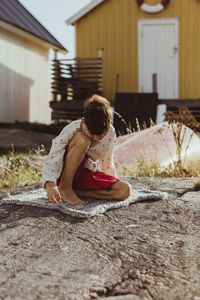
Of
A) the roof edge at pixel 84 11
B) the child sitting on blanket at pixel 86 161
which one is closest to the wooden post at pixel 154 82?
the roof edge at pixel 84 11

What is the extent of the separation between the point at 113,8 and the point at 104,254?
1225 centimetres

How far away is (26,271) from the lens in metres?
2.33

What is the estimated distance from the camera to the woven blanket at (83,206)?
10.9ft

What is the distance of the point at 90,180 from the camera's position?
3799 millimetres

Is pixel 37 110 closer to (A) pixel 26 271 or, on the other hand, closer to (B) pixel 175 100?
(B) pixel 175 100

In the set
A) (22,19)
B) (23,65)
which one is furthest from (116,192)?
(22,19)

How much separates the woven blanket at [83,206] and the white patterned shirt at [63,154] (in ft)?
0.62

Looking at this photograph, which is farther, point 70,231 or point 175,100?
point 175,100

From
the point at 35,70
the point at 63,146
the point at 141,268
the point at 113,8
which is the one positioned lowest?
the point at 141,268

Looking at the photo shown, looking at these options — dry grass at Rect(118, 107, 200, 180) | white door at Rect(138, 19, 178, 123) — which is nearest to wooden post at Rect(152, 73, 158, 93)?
white door at Rect(138, 19, 178, 123)

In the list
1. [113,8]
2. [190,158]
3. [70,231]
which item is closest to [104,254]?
[70,231]

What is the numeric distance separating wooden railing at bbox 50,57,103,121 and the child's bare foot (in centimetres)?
998

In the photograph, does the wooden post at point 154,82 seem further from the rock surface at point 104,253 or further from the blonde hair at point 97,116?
the blonde hair at point 97,116

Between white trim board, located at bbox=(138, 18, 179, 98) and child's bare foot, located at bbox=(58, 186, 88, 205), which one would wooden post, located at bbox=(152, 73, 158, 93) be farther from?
child's bare foot, located at bbox=(58, 186, 88, 205)
